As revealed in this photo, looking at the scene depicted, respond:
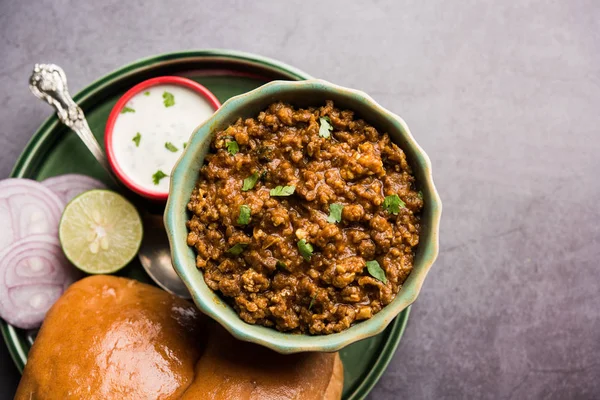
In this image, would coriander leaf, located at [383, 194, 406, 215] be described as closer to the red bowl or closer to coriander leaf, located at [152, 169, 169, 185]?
the red bowl

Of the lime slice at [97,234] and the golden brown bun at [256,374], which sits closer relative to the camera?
the golden brown bun at [256,374]

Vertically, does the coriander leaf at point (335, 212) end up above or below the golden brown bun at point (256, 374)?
above

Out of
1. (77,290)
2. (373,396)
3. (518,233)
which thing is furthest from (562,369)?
(77,290)

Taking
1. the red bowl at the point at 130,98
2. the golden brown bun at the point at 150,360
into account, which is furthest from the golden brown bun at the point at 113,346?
the red bowl at the point at 130,98

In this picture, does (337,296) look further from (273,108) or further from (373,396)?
(373,396)

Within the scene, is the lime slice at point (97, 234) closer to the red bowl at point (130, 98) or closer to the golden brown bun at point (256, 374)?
the red bowl at point (130, 98)

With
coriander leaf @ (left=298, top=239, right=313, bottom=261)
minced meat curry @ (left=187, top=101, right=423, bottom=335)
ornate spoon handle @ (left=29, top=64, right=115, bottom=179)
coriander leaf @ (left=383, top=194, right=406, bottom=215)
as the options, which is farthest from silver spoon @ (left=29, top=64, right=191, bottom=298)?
coriander leaf @ (left=383, top=194, right=406, bottom=215)
